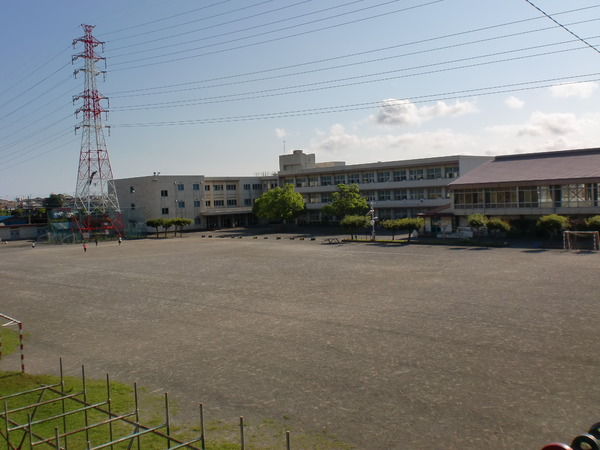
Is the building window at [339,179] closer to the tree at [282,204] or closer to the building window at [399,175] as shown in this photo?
the tree at [282,204]

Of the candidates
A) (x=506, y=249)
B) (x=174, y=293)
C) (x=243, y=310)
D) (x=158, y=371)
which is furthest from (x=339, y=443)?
(x=506, y=249)

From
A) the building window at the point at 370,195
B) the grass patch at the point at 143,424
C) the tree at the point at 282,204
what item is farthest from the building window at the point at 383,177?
the grass patch at the point at 143,424

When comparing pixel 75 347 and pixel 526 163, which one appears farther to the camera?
pixel 526 163

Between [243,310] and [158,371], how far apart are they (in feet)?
23.1

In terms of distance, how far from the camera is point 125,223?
76.9 m

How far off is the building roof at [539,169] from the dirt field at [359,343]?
13585mm

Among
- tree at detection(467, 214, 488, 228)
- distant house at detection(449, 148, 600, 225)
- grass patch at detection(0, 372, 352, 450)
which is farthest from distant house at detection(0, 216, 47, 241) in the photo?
grass patch at detection(0, 372, 352, 450)

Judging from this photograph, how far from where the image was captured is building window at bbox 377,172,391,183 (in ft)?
228

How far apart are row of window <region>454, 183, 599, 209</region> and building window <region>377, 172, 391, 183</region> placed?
2119 centimetres

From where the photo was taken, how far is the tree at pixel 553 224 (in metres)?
38.2

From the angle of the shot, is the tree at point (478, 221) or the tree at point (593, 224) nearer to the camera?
the tree at point (593, 224)

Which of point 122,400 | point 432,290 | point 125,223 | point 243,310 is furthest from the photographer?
point 125,223

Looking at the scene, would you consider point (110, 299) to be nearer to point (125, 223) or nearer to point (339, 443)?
point (339, 443)

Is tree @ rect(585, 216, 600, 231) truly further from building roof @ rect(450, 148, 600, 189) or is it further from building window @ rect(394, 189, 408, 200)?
building window @ rect(394, 189, 408, 200)
